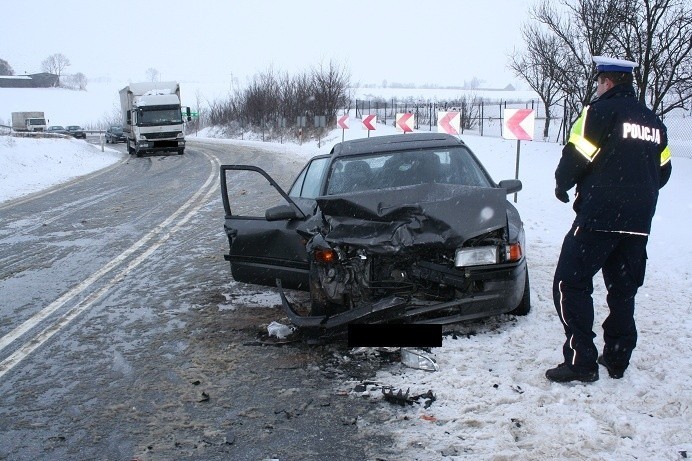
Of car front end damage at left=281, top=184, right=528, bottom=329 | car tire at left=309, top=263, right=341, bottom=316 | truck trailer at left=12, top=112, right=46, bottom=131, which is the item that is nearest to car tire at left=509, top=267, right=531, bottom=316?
car front end damage at left=281, top=184, right=528, bottom=329

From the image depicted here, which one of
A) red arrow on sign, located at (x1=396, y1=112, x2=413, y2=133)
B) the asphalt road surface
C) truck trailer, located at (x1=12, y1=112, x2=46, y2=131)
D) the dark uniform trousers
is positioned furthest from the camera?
truck trailer, located at (x1=12, y1=112, x2=46, y2=131)

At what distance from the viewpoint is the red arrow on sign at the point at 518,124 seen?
11.6 meters

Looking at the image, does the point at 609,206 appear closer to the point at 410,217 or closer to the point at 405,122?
the point at 410,217

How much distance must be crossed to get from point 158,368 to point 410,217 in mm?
2071

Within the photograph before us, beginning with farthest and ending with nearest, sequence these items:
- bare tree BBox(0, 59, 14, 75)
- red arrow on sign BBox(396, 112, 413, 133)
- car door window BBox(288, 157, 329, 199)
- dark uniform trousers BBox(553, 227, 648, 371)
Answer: bare tree BBox(0, 59, 14, 75)
red arrow on sign BBox(396, 112, 413, 133)
car door window BBox(288, 157, 329, 199)
dark uniform trousers BBox(553, 227, 648, 371)

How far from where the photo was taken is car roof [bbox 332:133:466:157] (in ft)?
20.2

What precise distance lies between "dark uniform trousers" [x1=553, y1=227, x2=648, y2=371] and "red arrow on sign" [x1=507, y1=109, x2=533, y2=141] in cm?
807

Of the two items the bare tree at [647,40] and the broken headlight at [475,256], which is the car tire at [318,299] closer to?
the broken headlight at [475,256]

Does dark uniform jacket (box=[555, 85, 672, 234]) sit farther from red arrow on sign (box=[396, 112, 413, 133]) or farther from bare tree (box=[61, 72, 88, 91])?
bare tree (box=[61, 72, 88, 91])

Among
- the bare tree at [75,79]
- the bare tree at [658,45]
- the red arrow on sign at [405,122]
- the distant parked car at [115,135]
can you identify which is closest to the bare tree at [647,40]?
the bare tree at [658,45]

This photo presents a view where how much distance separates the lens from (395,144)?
628 cm

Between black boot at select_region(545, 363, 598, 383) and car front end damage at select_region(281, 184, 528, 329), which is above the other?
car front end damage at select_region(281, 184, 528, 329)

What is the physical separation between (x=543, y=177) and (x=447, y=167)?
10.4 m

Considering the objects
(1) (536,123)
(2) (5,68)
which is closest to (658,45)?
(1) (536,123)
